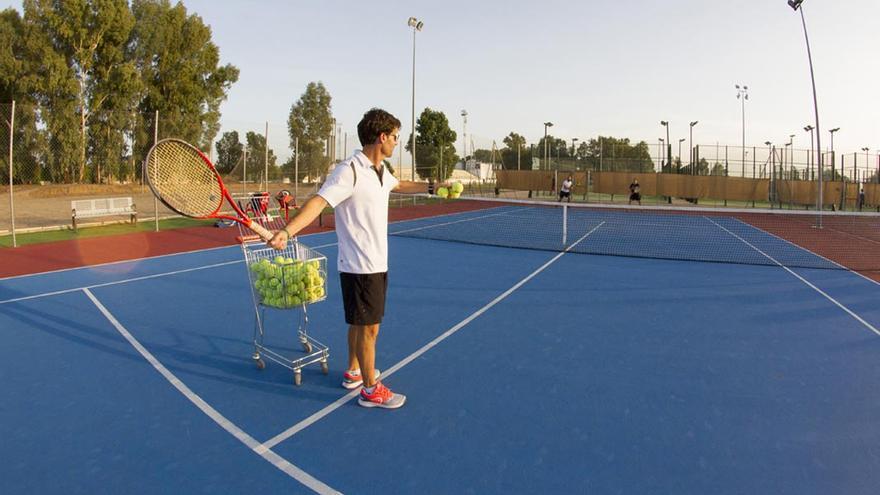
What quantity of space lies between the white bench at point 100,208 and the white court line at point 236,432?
12674mm

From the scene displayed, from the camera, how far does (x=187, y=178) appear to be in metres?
4.57

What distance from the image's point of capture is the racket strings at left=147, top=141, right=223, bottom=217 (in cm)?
433

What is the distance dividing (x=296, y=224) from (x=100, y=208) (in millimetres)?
16232

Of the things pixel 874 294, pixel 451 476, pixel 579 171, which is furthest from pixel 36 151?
pixel 579 171

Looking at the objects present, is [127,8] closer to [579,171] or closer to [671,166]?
[579,171]

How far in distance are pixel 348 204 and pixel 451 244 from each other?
10.2 meters

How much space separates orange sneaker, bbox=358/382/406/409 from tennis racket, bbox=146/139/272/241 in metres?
1.73

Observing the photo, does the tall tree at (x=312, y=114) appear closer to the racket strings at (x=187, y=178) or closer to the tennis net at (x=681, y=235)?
the tennis net at (x=681, y=235)

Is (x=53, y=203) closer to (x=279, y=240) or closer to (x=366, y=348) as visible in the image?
(x=366, y=348)

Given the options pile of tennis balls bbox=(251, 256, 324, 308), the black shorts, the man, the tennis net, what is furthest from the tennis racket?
the tennis net

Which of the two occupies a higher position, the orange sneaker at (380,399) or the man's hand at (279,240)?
the man's hand at (279,240)

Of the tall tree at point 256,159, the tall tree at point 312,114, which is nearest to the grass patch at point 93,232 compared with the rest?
the tall tree at point 256,159

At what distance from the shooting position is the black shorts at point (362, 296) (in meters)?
4.05

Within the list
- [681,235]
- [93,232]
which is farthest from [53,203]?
[681,235]
